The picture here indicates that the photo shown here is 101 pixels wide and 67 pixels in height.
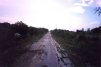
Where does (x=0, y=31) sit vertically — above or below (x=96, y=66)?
above

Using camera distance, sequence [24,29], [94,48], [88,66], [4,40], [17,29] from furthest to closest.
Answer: [24,29], [17,29], [4,40], [94,48], [88,66]

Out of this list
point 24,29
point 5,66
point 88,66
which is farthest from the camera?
point 24,29

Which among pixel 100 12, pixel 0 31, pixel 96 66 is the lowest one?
pixel 96 66

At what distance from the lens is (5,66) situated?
12602 millimetres

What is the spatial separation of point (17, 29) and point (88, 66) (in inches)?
1055

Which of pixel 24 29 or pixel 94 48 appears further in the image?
pixel 24 29

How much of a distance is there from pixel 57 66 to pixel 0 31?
14298mm

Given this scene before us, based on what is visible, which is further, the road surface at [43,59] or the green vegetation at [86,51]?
the green vegetation at [86,51]

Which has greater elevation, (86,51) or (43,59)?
(86,51)

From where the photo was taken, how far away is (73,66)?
13.2 metres

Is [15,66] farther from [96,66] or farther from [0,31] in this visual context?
[0,31]

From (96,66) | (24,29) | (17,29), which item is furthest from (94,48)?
(24,29)

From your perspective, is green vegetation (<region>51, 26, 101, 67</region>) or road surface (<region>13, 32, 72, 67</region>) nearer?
road surface (<region>13, 32, 72, 67</region>)

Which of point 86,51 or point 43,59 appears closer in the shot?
point 43,59
